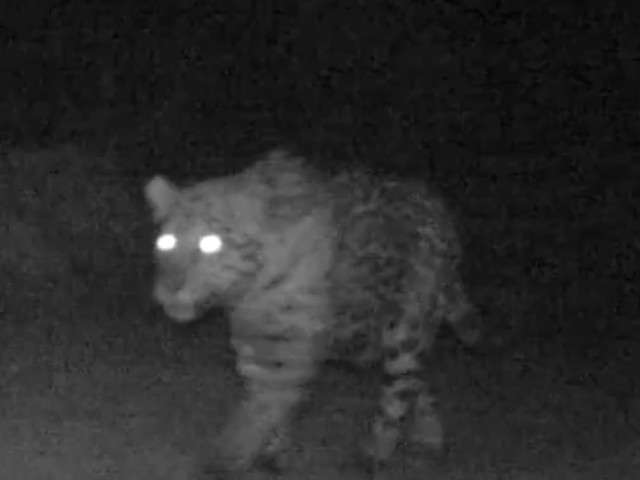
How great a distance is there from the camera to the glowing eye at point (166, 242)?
3.72 ft

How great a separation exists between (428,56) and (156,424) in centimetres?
43

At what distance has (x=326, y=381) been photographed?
3.78 ft

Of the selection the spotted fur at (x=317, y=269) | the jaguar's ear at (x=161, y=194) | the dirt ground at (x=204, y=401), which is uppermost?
the jaguar's ear at (x=161, y=194)

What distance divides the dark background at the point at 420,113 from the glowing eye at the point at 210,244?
5cm

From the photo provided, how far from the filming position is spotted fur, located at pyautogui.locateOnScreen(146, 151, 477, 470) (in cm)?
112

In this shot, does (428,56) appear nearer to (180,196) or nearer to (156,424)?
(180,196)

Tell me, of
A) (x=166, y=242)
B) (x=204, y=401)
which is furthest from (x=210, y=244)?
(x=204, y=401)

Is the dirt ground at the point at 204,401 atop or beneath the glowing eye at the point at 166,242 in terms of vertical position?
beneath

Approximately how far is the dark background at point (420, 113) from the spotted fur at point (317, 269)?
0.02 meters

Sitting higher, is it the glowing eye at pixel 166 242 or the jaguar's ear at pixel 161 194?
the jaguar's ear at pixel 161 194

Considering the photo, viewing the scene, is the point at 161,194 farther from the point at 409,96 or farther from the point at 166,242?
the point at 409,96

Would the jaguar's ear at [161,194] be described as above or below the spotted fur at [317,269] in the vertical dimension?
above

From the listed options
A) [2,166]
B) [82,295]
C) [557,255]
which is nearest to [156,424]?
[82,295]

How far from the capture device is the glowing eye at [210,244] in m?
1.13
